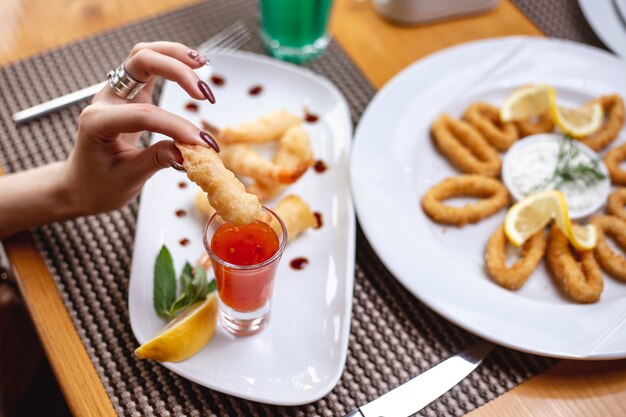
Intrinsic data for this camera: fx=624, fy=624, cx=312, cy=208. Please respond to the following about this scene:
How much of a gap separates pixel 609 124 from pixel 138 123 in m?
1.42

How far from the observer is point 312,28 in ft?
6.72

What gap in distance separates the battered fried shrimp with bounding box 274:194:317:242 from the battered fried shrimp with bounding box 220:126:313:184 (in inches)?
3.2

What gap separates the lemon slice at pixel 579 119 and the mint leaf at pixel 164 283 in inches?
47.4

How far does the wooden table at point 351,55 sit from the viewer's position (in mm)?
1431

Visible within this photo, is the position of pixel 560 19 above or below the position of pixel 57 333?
above

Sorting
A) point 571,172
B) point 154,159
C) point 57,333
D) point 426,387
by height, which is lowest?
point 57,333

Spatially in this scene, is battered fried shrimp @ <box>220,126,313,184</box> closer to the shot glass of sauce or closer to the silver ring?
the shot glass of sauce

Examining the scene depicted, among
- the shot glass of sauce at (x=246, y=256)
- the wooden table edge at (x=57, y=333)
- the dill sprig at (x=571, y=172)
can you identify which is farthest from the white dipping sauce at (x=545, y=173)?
the wooden table edge at (x=57, y=333)

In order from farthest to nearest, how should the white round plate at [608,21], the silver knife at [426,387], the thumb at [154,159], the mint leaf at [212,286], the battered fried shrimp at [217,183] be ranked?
the white round plate at [608,21], the mint leaf at [212,286], the silver knife at [426,387], the thumb at [154,159], the battered fried shrimp at [217,183]

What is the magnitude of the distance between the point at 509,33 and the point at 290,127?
0.93m

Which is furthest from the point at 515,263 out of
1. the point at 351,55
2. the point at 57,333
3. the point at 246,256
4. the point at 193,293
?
the point at 57,333

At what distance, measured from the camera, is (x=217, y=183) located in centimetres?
119

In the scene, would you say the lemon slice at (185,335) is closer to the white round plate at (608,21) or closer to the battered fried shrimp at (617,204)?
the battered fried shrimp at (617,204)

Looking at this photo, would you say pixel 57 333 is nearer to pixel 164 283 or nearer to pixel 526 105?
pixel 164 283
